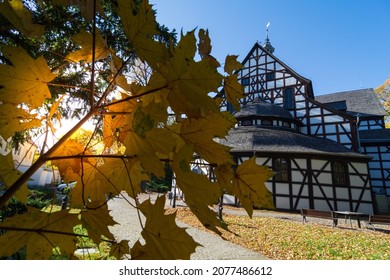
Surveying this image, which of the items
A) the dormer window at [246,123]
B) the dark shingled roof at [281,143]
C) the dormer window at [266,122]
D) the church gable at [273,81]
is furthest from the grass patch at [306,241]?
the church gable at [273,81]

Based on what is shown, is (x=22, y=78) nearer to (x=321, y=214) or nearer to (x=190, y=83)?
(x=190, y=83)

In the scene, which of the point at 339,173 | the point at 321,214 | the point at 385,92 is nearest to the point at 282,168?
the point at 339,173

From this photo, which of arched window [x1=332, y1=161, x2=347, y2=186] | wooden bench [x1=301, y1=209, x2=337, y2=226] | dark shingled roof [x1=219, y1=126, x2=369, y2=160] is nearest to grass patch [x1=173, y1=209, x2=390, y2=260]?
wooden bench [x1=301, y1=209, x2=337, y2=226]

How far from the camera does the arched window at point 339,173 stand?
14.4 metres

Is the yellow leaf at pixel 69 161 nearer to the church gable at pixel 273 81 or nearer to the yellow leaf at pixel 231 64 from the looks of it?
the yellow leaf at pixel 231 64

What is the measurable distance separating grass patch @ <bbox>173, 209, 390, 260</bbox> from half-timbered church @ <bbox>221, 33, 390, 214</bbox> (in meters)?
Answer: 3.08

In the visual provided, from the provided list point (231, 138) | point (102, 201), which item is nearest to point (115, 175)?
point (102, 201)

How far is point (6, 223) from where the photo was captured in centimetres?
39

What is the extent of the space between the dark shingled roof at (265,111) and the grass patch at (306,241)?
858 centimetres

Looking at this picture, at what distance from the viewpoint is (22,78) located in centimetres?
44

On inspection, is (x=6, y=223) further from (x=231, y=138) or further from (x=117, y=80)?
(x=231, y=138)

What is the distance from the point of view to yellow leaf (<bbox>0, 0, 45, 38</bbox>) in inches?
16.7

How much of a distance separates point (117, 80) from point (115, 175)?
0.76 feet

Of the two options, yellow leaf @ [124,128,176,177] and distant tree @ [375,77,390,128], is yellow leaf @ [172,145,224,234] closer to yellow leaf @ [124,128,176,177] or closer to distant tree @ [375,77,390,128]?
yellow leaf @ [124,128,176,177]
